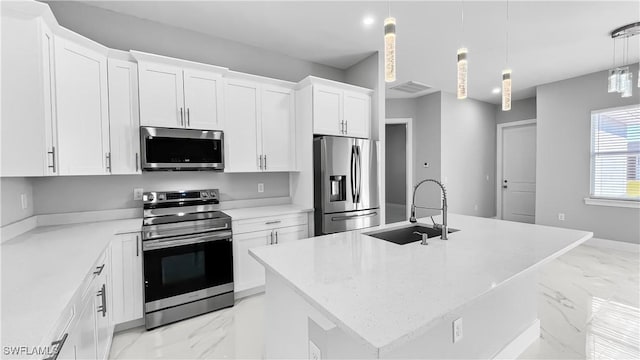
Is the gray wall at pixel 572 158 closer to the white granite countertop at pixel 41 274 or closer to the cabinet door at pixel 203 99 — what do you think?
the cabinet door at pixel 203 99

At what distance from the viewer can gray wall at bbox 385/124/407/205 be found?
8.15 metres

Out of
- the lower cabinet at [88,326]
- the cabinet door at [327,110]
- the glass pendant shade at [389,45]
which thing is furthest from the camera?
the cabinet door at [327,110]

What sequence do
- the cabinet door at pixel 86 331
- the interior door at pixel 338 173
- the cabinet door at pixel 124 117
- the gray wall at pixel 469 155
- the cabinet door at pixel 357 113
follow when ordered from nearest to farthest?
the cabinet door at pixel 86 331 → the cabinet door at pixel 124 117 → the interior door at pixel 338 173 → the cabinet door at pixel 357 113 → the gray wall at pixel 469 155

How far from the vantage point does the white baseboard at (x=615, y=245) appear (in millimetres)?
4012

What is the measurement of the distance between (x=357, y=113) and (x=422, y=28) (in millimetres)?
1130

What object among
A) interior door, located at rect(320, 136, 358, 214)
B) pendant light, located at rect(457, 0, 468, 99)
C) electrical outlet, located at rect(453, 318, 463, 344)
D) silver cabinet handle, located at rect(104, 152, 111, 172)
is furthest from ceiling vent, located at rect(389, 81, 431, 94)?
silver cabinet handle, located at rect(104, 152, 111, 172)

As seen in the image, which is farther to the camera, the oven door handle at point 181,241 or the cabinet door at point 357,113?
the cabinet door at point 357,113

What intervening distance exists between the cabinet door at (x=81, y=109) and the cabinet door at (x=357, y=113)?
2384 mm

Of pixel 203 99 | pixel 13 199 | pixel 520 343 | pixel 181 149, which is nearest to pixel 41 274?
pixel 13 199

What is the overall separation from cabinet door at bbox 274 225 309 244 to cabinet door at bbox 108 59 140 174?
1.43 m

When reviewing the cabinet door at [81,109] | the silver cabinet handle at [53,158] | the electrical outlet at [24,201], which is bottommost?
the electrical outlet at [24,201]

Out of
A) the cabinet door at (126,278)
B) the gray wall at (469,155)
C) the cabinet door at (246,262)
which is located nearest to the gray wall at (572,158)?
the gray wall at (469,155)

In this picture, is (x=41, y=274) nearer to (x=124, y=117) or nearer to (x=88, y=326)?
(x=88, y=326)

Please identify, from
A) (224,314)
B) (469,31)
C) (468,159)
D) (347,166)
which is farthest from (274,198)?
(468,159)
